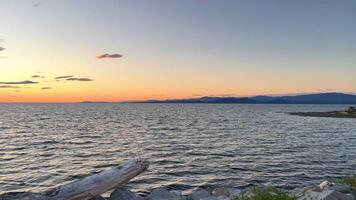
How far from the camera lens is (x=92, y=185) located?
11414mm

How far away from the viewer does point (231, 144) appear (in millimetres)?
42438

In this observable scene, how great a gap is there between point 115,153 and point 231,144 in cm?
1338

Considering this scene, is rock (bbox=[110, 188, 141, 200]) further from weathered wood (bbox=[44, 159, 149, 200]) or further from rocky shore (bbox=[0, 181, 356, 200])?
weathered wood (bbox=[44, 159, 149, 200])

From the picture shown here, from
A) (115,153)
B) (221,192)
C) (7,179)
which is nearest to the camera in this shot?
(221,192)

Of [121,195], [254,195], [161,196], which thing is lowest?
[161,196]

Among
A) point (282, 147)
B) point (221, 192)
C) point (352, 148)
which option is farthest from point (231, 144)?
point (221, 192)

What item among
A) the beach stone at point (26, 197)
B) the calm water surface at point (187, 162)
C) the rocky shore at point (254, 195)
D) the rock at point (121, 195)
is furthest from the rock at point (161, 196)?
the beach stone at point (26, 197)

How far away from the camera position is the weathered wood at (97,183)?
10641 millimetres

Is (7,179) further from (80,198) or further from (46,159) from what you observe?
(80,198)

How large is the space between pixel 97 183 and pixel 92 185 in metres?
0.19

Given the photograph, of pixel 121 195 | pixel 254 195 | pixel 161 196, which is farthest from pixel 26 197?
pixel 161 196

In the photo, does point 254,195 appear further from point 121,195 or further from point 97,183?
point 97,183

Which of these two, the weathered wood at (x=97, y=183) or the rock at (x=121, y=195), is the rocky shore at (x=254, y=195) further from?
the weathered wood at (x=97, y=183)

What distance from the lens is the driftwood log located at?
10.3 metres
